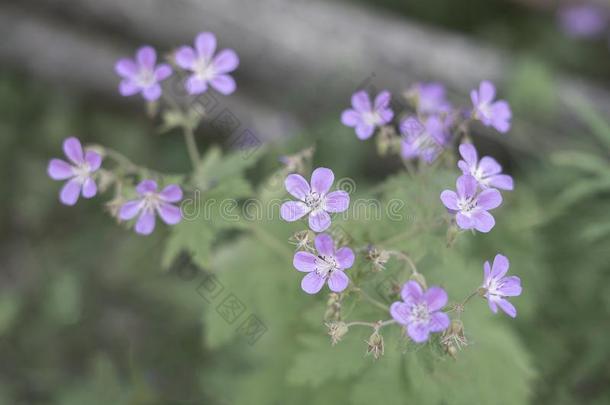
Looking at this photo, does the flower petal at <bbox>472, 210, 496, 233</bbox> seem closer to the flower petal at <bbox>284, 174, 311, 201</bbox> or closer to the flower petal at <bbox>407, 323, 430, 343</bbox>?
the flower petal at <bbox>407, 323, 430, 343</bbox>

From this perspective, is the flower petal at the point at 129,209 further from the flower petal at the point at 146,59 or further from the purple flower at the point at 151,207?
the flower petal at the point at 146,59

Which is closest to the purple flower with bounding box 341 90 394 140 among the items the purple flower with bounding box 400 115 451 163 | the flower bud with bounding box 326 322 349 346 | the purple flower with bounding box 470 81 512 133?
the purple flower with bounding box 400 115 451 163

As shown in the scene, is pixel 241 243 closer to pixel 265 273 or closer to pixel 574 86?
pixel 265 273

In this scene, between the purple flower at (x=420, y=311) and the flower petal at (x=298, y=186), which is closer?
the purple flower at (x=420, y=311)

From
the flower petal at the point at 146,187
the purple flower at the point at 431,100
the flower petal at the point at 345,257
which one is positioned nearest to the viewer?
the flower petal at the point at 345,257

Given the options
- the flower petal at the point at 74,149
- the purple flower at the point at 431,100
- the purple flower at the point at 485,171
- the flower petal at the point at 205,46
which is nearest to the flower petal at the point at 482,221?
the purple flower at the point at 485,171

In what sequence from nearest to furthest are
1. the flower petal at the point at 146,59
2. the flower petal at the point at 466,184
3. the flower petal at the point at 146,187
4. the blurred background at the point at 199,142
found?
1. the flower petal at the point at 466,184
2. the flower petal at the point at 146,187
3. the flower petal at the point at 146,59
4. the blurred background at the point at 199,142
